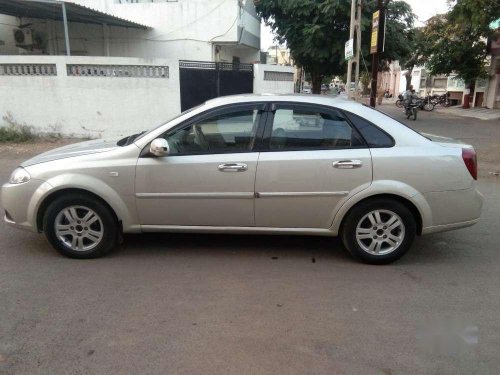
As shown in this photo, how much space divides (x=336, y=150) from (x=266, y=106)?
767mm

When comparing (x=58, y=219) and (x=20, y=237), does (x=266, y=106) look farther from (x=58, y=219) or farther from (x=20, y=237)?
(x=20, y=237)

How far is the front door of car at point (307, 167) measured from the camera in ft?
13.7

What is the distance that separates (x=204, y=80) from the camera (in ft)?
41.2

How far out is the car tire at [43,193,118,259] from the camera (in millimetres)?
4316

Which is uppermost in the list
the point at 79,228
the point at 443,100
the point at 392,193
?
the point at 392,193

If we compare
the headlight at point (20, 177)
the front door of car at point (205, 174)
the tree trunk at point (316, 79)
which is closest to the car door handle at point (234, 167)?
the front door of car at point (205, 174)

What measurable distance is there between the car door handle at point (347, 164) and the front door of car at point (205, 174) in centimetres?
74

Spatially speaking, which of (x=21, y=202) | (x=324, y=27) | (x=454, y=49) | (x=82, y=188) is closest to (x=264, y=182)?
(x=82, y=188)

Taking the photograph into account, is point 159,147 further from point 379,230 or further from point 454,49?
point 454,49

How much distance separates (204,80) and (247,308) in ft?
32.4

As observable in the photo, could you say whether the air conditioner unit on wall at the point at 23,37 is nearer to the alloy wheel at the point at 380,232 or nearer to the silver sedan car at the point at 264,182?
the silver sedan car at the point at 264,182

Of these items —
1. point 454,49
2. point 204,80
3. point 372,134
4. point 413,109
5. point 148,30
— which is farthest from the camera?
point 454,49

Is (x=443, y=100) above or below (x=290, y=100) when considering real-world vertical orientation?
below

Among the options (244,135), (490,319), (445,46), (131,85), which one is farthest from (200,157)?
(445,46)
